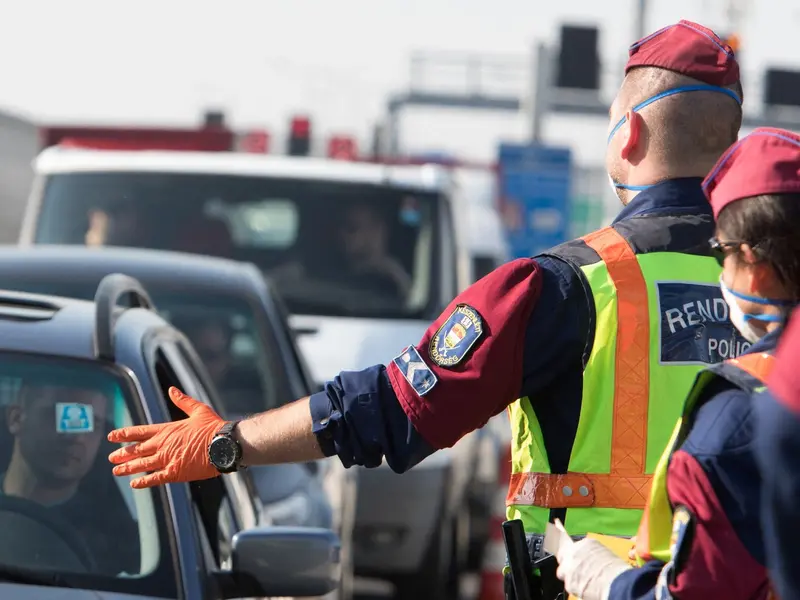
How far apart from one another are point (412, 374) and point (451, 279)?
603 cm

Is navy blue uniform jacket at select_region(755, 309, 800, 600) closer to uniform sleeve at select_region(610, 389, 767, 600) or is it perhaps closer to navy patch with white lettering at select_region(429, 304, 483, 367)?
uniform sleeve at select_region(610, 389, 767, 600)

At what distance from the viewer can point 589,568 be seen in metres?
2.72

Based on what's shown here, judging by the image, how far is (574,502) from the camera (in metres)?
3.18

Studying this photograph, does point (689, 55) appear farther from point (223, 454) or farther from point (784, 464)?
point (784, 464)

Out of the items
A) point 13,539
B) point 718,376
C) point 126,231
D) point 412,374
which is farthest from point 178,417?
point 126,231

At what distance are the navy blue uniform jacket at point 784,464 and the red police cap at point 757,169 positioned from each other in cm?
59

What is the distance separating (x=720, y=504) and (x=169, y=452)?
124 cm

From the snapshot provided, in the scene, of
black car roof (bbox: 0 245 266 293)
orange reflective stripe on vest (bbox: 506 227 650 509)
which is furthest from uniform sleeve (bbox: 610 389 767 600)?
black car roof (bbox: 0 245 266 293)

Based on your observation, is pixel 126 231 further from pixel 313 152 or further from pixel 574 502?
pixel 574 502

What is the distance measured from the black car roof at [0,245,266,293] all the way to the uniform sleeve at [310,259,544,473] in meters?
2.87

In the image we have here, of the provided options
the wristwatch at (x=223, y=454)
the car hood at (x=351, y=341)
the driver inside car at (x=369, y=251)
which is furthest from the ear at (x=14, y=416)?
the driver inside car at (x=369, y=251)

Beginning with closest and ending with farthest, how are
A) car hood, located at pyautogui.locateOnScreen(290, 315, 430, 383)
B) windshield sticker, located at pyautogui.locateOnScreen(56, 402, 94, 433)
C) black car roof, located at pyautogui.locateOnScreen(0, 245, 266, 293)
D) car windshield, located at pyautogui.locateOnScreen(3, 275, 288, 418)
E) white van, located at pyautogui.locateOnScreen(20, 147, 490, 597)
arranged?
windshield sticker, located at pyautogui.locateOnScreen(56, 402, 94, 433) → black car roof, located at pyautogui.locateOnScreen(0, 245, 266, 293) → car windshield, located at pyautogui.locateOnScreen(3, 275, 288, 418) → car hood, located at pyautogui.locateOnScreen(290, 315, 430, 383) → white van, located at pyautogui.locateOnScreen(20, 147, 490, 597)

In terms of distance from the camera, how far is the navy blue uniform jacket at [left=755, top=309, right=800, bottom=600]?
181 centimetres

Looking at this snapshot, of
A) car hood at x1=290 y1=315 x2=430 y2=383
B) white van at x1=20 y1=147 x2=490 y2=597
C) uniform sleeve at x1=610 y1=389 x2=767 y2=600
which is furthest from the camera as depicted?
white van at x1=20 y1=147 x2=490 y2=597
